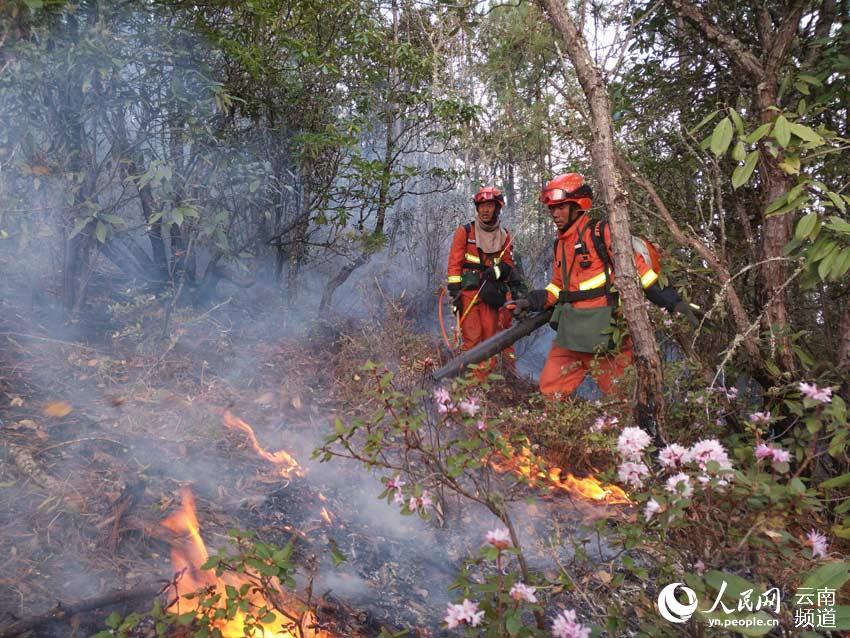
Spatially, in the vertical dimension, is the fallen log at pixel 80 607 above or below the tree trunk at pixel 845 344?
below

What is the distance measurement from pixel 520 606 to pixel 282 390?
3172mm

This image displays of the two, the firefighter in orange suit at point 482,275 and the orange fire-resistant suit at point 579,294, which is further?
the firefighter in orange suit at point 482,275

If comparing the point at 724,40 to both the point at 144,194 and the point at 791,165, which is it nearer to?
the point at 791,165

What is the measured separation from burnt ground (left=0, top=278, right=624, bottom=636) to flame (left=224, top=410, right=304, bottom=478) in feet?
0.18

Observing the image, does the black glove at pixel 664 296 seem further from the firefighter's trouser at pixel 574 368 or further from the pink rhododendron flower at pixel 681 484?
the pink rhododendron flower at pixel 681 484

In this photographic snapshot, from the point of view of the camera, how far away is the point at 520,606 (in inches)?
64.8

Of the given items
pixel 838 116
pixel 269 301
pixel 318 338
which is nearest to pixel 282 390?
pixel 318 338

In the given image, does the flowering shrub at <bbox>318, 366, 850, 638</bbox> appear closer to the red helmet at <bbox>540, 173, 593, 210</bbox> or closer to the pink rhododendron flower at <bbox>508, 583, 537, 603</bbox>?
the pink rhododendron flower at <bbox>508, 583, 537, 603</bbox>

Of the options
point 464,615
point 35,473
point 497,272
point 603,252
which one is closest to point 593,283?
point 603,252

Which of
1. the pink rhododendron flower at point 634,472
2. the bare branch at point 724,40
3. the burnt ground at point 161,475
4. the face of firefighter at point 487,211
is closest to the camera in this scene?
the pink rhododendron flower at point 634,472

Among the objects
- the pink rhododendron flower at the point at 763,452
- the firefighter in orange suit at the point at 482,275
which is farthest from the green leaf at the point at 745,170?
the firefighter in orange suit at the point at 482,275

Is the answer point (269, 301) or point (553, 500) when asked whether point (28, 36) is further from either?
point (553, 500)

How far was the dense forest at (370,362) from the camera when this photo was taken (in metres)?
1.72

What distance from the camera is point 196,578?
223 cm
